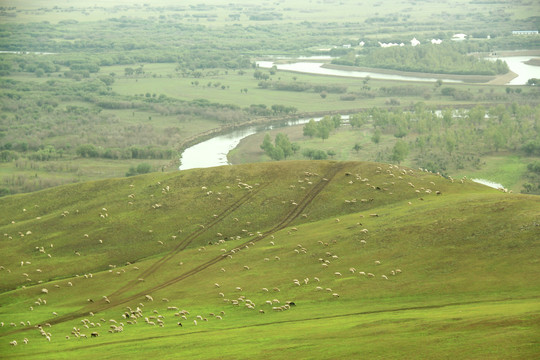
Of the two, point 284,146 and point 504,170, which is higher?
point 284,146

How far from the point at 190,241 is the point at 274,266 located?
20240 millimetres

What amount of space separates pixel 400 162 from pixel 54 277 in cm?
10407

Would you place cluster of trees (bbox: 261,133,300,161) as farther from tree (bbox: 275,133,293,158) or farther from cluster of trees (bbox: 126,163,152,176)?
cluster of trees (bbox: 126,163,152,176)

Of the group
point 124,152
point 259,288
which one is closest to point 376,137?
point 124,152

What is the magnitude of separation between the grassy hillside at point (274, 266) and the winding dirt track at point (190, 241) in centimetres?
32

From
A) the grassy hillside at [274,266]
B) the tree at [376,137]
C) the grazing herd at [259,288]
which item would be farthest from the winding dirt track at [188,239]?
the tree at [376,137]

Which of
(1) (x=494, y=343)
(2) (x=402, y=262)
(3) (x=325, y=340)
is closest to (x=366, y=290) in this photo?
(2) (x=402, y=262)

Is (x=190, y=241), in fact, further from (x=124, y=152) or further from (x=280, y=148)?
(x=124, y=152)

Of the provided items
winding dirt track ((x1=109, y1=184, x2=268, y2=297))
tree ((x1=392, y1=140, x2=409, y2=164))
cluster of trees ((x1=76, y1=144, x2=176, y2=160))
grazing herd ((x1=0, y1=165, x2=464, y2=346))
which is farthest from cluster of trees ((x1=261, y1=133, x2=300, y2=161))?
grazing herd ((x1=0, y1=165, x2=464, y2=346))

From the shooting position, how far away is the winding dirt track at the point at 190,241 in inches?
3329

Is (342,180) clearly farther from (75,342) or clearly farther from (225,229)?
(75,342)

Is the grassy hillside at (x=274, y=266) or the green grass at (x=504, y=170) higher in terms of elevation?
the grassy hillside at (x=274, y=266)

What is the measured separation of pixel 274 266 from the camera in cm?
9025

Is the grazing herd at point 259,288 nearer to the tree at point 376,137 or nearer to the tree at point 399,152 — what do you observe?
the tree at point 399,152
